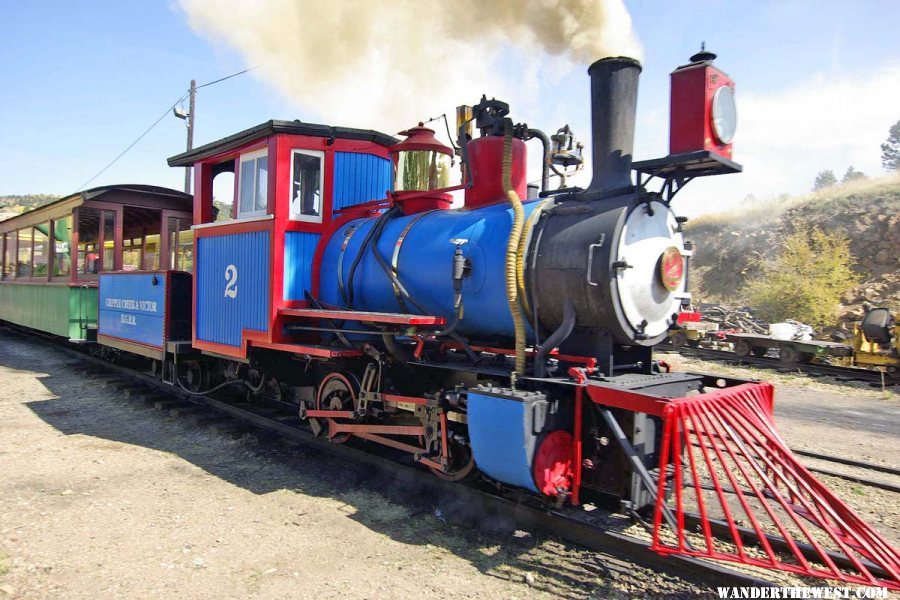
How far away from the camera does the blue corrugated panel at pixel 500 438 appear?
3.65 meters

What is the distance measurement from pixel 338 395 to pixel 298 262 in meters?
1.40

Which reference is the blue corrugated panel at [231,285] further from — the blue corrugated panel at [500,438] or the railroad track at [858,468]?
the railroad track at [858,468]

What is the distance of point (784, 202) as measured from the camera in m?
34.8

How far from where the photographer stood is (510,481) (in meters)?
3.82

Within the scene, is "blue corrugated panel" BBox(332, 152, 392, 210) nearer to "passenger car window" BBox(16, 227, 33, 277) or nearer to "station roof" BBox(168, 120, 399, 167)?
"station roof" BBox(168, 120, 399, 167)

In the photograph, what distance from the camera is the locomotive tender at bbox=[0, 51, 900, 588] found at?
361cm

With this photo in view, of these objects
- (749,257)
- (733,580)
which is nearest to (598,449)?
(733,580)

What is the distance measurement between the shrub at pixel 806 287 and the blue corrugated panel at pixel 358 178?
19.2m

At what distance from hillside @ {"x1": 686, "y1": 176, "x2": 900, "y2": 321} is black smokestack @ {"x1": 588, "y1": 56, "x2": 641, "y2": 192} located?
68.9ft

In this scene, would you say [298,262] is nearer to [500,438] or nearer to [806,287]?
[500,438]

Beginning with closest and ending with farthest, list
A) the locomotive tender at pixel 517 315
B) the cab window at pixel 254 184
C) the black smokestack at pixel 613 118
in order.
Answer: the locomotive tender at pixel 517 315 → the black smokestack at pixel 613 118 → the cab window at pixel 254 184

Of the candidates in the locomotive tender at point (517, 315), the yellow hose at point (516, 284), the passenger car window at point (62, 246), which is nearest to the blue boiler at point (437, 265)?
the locomotive tender at point (517, 315)

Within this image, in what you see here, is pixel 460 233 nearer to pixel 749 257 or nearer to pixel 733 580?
pixel 733 580

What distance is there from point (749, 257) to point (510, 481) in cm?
3093
